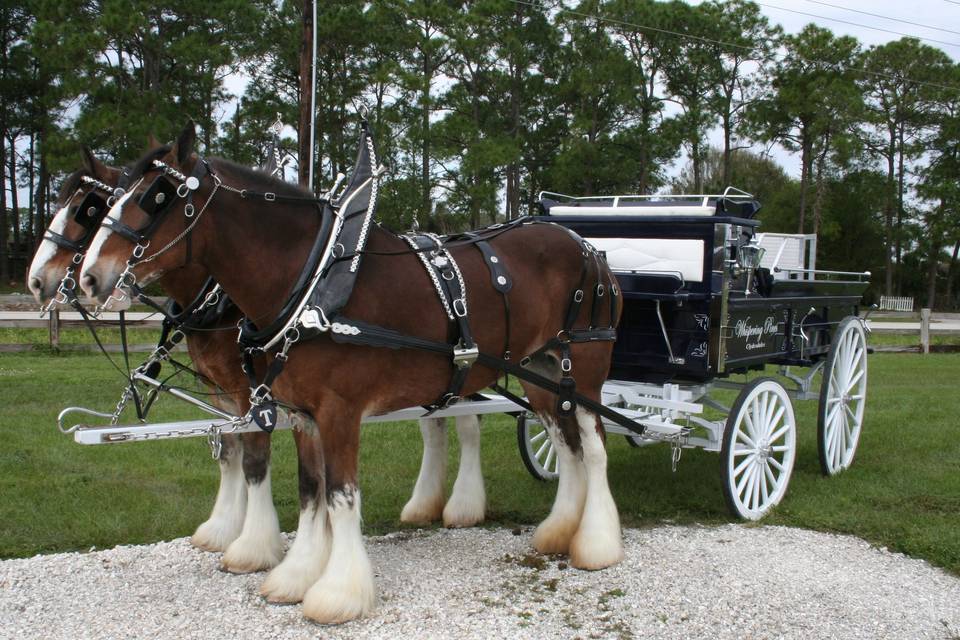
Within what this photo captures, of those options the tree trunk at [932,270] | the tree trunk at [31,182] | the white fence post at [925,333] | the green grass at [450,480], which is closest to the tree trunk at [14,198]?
the tree trunk at [31,182]

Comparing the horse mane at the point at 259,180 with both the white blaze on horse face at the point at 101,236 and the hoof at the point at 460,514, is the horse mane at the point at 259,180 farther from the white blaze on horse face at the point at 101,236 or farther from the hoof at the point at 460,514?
the hoof at the point at 460,514

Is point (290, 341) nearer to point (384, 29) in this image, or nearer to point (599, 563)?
point (599, 563)

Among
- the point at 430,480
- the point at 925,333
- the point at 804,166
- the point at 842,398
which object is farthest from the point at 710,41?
the point at 430,480

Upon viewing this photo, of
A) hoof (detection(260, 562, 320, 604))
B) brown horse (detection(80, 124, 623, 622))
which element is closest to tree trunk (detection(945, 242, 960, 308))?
brown horse (detection(80, 124, 623, 622))

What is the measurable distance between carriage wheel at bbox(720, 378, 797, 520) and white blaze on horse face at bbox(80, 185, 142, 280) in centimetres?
383

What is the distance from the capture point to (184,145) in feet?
11.8

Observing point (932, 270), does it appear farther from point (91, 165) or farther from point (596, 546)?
point (91, 165)

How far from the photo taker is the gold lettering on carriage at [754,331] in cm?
574

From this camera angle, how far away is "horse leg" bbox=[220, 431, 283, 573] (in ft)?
15.0

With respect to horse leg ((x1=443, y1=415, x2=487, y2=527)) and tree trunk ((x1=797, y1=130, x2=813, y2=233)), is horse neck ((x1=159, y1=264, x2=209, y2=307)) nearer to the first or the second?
horse leg ((x1=443, y1=415, x2=487, y2=527))

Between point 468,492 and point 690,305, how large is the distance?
6.27 ft

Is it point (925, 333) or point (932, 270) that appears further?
point (932, 270)

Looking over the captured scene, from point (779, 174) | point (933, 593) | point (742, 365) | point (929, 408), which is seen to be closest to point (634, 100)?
point (779, 174)

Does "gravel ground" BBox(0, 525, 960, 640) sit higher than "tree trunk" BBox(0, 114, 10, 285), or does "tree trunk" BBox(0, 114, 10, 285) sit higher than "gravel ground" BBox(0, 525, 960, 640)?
"tree trunk" BBox(0, 114, 10, 285)
